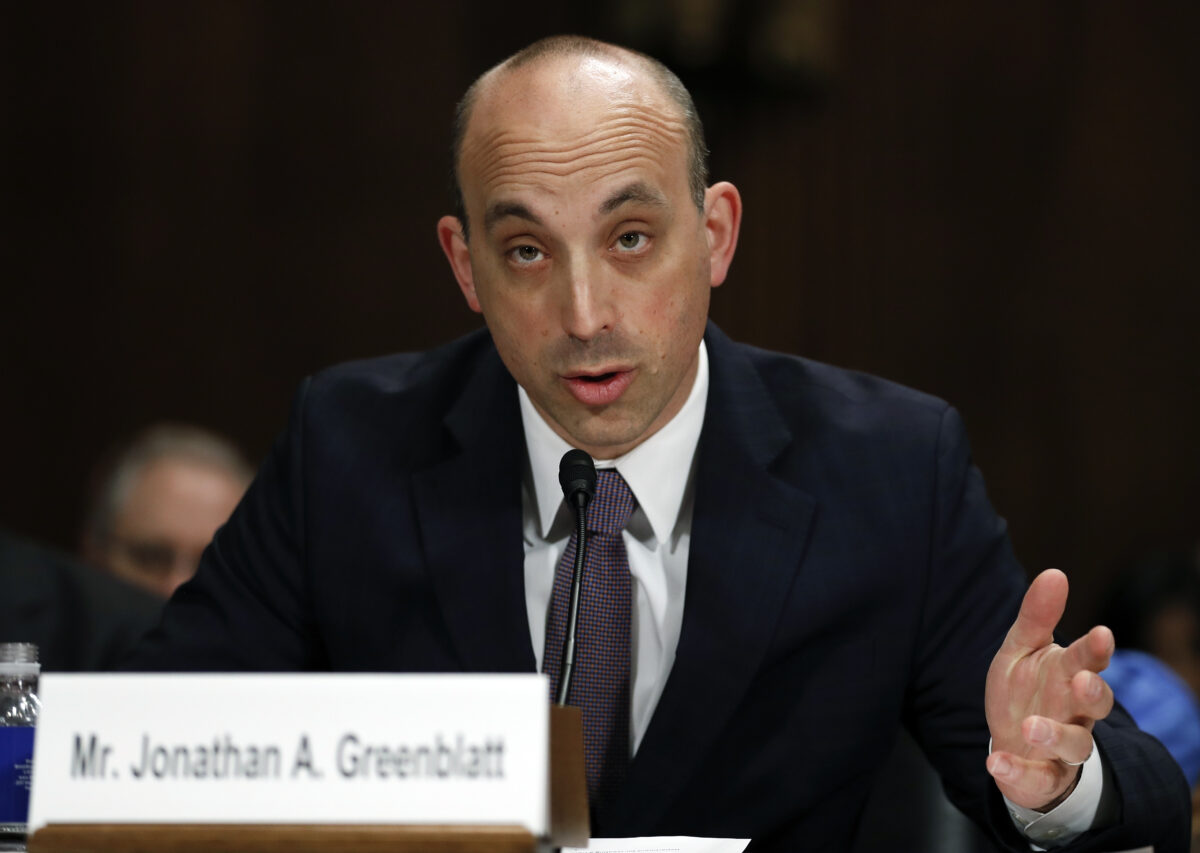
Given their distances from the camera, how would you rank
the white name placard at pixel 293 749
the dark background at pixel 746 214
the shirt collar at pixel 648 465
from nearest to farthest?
the white name placard at pixel 293 749, the shirt collar at pixel 648 465, the dark background at pixel 746 214

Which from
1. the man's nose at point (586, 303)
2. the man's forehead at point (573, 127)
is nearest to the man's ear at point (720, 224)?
the man's forehead at point (573, 127)

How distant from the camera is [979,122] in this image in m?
4.57

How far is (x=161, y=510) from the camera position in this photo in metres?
3.64

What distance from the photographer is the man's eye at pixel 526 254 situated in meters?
1.64

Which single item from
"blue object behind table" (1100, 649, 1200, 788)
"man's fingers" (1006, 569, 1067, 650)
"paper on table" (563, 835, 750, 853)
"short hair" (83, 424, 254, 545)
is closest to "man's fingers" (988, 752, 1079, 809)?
"man's fingers" (1006, 569, 1067, 650)

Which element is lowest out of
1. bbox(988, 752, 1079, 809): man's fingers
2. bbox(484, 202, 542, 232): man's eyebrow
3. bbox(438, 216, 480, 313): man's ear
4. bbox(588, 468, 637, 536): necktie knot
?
bbox(988, 752, 1079, 809): man's fingers

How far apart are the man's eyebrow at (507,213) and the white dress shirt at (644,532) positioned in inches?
12.0

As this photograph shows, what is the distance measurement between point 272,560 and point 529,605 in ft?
1.12

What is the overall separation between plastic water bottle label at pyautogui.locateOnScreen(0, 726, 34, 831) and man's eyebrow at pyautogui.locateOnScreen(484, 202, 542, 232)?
2.35 feet

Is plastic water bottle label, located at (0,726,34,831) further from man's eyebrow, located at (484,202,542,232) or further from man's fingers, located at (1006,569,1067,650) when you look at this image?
man's fingers, located at (1006,569,1067,650)

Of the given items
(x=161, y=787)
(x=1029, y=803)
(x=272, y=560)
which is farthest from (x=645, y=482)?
(x=161, y=787)

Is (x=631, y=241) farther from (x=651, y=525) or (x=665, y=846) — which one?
(x=665, y=846)

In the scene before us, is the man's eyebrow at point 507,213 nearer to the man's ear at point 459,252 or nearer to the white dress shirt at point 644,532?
the man's ear at point 459,252

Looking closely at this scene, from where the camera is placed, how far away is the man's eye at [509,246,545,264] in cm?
164
